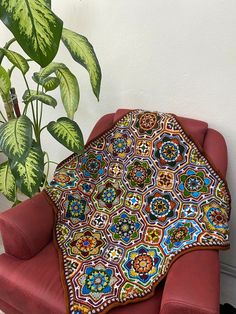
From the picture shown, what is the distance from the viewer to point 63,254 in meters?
1.15

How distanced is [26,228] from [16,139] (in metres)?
0.37

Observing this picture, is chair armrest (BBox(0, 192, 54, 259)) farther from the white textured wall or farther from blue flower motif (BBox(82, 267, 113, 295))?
the white textured wall

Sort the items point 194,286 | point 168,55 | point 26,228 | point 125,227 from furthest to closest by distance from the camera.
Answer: point 168,55
point 125,227
point 26,228
point 194,286

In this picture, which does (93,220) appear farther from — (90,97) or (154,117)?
(90,97)

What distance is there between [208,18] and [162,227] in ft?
2.99

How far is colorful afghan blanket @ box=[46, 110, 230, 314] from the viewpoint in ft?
3.41

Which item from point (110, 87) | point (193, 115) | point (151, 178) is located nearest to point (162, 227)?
point (151, 178)

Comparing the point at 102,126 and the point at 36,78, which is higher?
the point at 36,78

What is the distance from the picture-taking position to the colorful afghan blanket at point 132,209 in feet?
3.41

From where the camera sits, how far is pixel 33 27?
2.40ft

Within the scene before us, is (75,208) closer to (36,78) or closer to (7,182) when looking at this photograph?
(7,182)

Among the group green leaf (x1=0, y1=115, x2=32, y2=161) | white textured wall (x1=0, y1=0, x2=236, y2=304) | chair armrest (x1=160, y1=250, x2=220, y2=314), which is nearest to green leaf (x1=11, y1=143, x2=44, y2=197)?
green leaf (x1=0, y1=115, x2=32, y2=161)

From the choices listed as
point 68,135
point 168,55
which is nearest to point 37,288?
point 68,135

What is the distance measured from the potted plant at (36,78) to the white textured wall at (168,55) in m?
0.29
